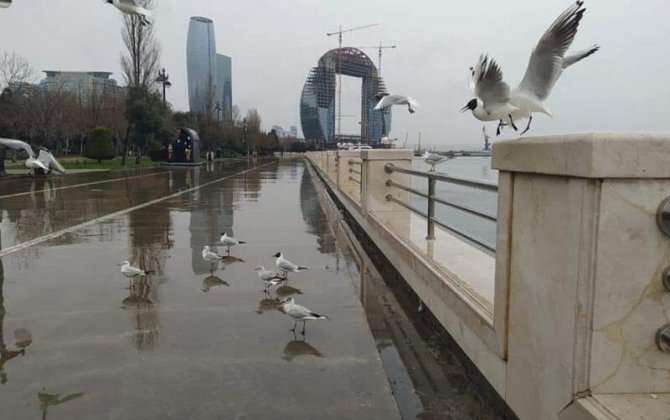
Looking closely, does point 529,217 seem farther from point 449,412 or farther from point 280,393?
point 280,393

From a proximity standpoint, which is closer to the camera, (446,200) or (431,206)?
(446,200)

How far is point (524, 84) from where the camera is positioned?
5031 mm

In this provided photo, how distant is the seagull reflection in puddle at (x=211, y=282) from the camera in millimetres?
6438

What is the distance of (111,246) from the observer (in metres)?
8.91

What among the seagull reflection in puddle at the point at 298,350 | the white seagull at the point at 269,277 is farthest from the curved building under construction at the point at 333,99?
the seagull reflection in puddle at the point at 298,350

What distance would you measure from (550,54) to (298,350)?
10.0 feet

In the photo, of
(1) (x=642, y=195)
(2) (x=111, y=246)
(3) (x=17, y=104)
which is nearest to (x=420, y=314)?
(1) (x=642, y=195)

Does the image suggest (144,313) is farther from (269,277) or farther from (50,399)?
(50,399)

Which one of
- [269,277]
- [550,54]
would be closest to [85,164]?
[269,277]

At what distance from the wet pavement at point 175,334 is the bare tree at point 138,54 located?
36992 millimetres

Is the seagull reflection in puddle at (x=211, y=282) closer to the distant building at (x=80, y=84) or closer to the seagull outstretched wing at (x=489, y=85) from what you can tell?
the seagull outstretched wing at (x=489, y=85)

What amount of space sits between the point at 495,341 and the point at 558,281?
0.90 metres

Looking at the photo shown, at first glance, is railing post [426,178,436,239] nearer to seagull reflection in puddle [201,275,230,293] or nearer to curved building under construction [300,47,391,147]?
seagull reflection in puddle [201,275,230,293]

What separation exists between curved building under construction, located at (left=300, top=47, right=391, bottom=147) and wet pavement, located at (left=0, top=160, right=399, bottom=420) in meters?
27.7
